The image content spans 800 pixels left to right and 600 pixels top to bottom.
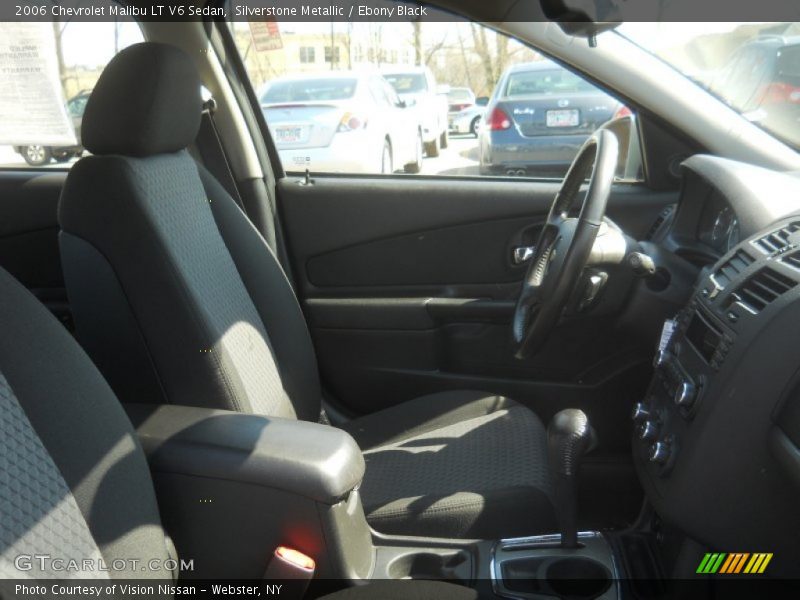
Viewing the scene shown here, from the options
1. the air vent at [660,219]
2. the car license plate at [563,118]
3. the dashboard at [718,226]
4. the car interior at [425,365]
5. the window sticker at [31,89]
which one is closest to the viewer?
the car interior at [425,365]

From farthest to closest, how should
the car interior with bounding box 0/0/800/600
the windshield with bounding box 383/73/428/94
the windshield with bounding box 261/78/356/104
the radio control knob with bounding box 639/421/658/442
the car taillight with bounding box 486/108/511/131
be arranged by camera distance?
the windshield with bounding box 383/73/428/94 < the car taillight with bounding box 486/108/511/131 < the windshield with bounding box 261/78/356/104 < the radio control knob with bounding box 639/421/658/442 < the car interior with bounding box 0/0/800/600

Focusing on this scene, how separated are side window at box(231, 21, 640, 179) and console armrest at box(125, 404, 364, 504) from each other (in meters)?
1.25

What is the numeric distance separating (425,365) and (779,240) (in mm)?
1252

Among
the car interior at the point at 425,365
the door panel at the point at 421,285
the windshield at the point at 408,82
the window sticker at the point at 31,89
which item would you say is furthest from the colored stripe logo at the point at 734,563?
the windshield at the point at 408,82

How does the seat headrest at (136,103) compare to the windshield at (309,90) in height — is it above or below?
above

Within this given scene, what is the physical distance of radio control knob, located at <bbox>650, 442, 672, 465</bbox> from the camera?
61.8 inches

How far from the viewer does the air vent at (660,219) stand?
223 centimetres

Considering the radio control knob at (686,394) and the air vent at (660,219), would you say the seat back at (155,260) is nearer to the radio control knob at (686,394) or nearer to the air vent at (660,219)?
the radio control knob at (686,394)

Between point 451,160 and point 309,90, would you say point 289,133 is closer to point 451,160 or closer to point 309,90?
point 309,90

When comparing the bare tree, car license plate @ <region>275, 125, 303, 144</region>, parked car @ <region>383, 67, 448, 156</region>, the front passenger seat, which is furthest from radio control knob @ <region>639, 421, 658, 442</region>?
parked car @ <region>383, 67, 448, 156</region>

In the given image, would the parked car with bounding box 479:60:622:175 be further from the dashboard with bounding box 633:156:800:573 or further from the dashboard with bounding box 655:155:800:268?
the dashboard with bounding box 633:156:800:573

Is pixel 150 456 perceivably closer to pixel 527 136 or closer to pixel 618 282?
pixel 618 282

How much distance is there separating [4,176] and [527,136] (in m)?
1.99

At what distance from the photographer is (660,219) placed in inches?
89.1
